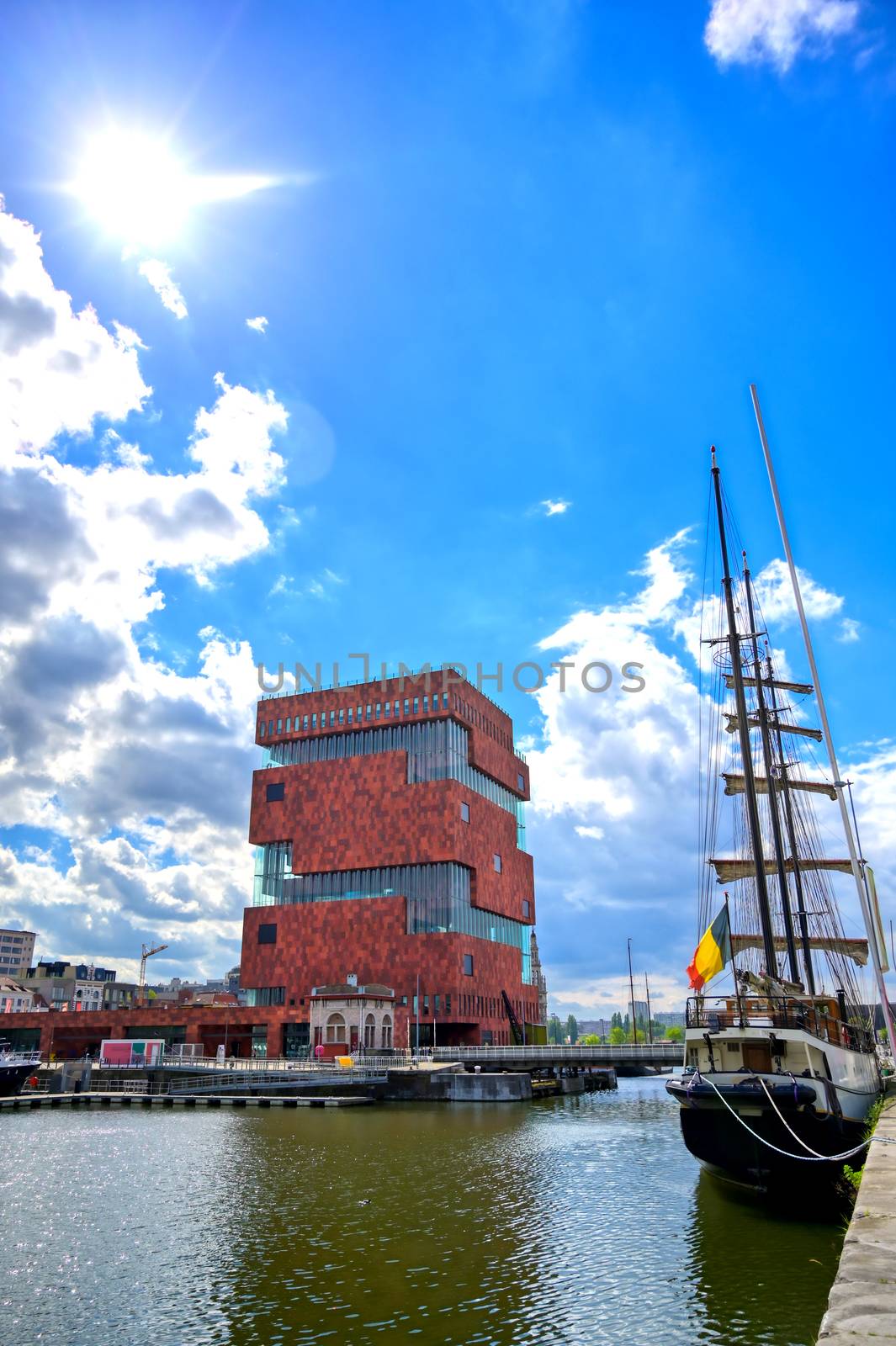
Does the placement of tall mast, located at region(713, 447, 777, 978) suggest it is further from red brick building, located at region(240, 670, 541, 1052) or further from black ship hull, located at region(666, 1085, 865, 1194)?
red brick building, located at region(240, 670, 541, 1052)

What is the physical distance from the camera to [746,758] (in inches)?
1547

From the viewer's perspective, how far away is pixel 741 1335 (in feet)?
56.8

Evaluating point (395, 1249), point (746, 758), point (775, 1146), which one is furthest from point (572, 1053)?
point (395, 1249)

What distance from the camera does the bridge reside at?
7831 centimetres

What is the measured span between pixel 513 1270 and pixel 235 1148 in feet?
84.0

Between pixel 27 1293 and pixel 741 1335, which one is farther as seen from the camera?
pixel 27 1293

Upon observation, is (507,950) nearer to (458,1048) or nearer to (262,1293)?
(458,1048)

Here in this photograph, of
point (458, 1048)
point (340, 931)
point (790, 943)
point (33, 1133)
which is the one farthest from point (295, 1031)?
point (790, 943)

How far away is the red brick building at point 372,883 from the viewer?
106m

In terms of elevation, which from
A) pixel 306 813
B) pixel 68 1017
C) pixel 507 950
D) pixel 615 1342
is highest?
pixel 306 813

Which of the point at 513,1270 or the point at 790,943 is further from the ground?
the point at 790,943

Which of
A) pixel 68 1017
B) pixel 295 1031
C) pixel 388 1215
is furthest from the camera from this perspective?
pixel 68 1017

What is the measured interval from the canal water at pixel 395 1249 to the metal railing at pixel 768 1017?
17.0 feet

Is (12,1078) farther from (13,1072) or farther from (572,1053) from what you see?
(572,1053)
